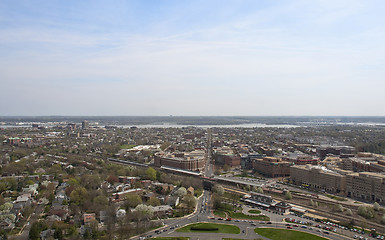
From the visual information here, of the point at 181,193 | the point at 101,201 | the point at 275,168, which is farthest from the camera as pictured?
the point at 275,168

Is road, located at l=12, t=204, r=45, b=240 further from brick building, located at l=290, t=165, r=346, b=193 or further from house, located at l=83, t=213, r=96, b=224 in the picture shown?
brick building, located at l=290, t=165, r=346, b=193

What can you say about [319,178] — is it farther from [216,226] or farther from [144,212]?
[144,212]

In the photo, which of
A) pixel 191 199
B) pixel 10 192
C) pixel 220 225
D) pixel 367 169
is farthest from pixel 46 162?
pixel 367 169

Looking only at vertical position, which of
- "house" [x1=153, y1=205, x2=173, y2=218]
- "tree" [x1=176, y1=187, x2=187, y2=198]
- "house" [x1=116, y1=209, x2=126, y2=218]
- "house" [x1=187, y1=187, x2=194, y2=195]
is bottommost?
"house" [x1=153, y1=205, x2=173, y2=218]

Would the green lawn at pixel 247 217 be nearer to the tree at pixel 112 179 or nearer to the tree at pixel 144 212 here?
the tree at pixel 144 212

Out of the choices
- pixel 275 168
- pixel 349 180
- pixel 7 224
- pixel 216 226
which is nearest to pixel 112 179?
pixel 7 224

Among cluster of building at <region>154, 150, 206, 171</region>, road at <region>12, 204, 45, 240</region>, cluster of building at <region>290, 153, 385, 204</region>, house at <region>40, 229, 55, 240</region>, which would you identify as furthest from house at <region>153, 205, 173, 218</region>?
cluster of building at <region>154, 150, 206, 171</region>

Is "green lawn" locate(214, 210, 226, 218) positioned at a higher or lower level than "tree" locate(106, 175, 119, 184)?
lower

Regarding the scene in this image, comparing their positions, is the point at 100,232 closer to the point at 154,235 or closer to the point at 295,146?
the point at 154,235
